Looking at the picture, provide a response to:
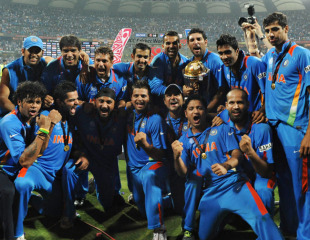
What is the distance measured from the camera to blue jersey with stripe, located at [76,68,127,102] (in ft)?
15.3

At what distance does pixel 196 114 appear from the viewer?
3723mm

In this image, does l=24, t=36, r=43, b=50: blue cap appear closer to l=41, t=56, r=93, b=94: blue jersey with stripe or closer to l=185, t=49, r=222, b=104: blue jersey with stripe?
l=41, t=56, r=93, b=94: blue jersey with stripe

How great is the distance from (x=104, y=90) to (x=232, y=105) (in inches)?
67.3

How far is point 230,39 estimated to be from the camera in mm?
4012

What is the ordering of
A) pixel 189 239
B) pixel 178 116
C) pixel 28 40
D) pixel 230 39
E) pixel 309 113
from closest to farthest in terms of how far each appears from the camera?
pixel 309 113 → pixel 189 239 → pixel 230 39 → pixel 178 116 → pixel 28 40

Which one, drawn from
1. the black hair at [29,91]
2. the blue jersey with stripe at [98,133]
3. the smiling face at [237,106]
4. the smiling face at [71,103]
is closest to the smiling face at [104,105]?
the blue jersey with stripe at [98,133]

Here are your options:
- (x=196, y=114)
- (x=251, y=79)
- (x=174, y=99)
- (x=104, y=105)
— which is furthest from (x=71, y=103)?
(x=251, y=79)

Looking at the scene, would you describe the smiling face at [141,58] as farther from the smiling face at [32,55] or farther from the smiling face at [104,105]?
the smiling face at [32,55]

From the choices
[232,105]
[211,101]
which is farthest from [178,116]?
[232,105]

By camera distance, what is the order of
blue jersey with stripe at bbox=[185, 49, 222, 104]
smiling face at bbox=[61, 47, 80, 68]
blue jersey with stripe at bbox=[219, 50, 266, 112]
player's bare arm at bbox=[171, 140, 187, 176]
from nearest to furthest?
player's bare arm at bbox=[171, 140, 187, 176], blue jersey with stripe at bbox=[219, 50, 266, 112], blue jersey with stripe at bbox=[185, 49, 222, 104], smiling face at bbox=[61, 47, 80, 68]

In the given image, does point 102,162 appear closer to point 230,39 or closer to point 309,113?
point 230,39

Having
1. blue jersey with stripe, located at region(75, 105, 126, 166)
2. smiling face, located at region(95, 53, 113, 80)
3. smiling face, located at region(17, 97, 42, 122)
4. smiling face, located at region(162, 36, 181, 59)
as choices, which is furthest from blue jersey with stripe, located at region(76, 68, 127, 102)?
smiling face, located at region(17, 97, 42, 122)

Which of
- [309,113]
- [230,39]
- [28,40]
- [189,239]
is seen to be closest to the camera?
[309,113]

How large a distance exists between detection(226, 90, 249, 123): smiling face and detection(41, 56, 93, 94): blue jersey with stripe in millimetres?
2434
